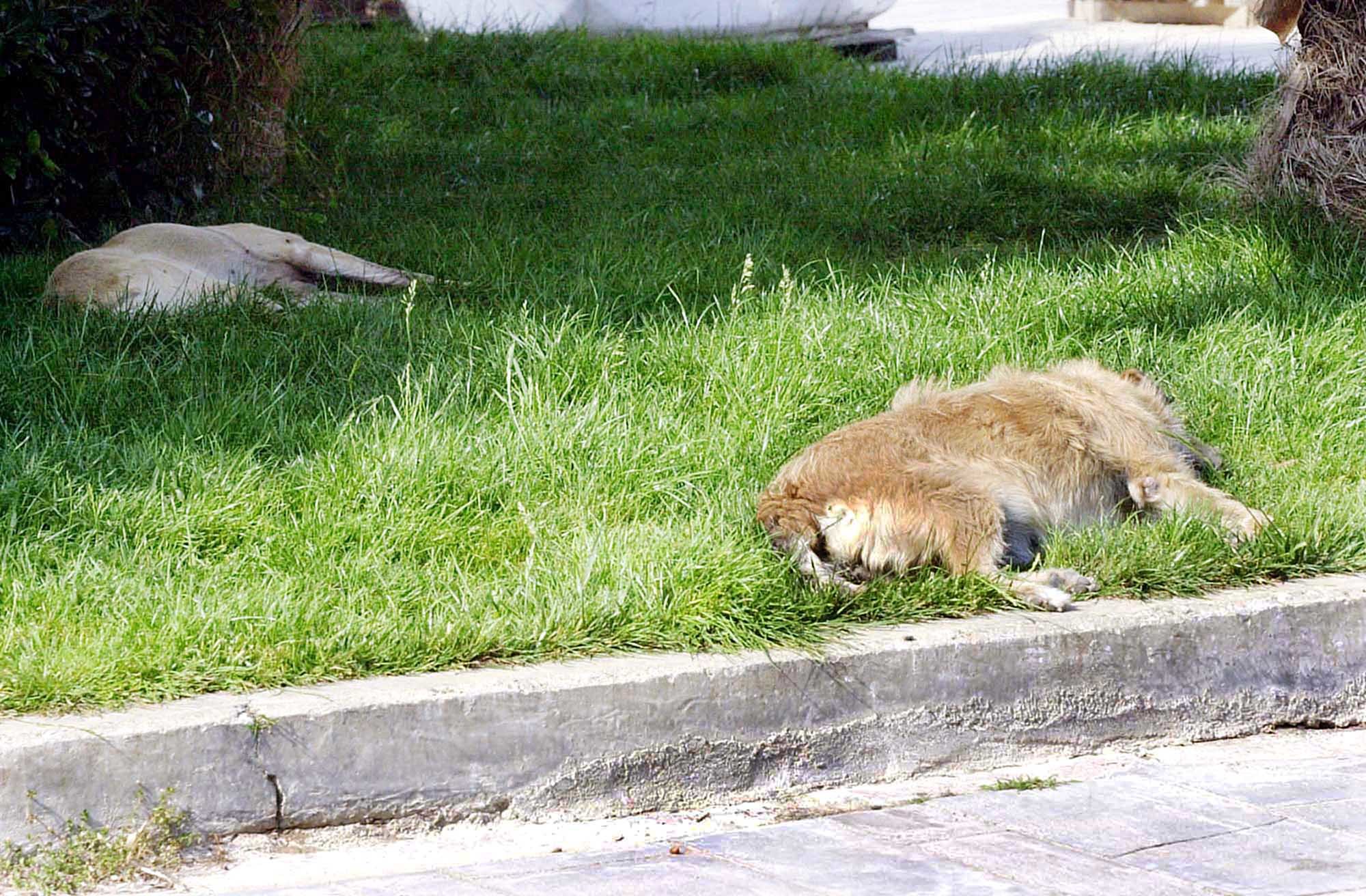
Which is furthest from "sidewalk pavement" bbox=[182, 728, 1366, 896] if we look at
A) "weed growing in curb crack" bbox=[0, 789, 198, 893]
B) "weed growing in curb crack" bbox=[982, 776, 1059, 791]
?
"weed growing in curb crack" bbox=[0, 789, 198, 893]

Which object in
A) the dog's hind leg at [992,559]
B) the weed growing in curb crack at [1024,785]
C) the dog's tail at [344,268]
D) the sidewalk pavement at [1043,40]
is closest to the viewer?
the weed growing in curb crack at [1024,785]

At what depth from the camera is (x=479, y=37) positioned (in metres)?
11.8

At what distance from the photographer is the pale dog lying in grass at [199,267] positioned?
6.58 meters

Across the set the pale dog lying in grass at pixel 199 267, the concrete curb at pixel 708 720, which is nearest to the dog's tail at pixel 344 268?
the pale dog lying in grass at pixel 199 267

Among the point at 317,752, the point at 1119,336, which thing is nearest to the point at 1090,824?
the point at 317,752

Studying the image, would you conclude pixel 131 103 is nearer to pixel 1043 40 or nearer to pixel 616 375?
pixel 616 375

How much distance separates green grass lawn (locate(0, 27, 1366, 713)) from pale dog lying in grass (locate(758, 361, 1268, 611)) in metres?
0.14

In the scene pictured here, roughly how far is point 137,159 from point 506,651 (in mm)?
5503

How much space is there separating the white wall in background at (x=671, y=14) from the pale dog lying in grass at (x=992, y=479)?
9.59 metres

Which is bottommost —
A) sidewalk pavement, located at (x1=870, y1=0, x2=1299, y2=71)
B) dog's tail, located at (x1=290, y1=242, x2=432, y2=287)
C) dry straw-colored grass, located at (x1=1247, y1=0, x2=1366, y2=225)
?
dog's tail, located at (x1=290, y1=242, x2=432, y2=287)

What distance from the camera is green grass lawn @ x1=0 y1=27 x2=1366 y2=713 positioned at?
13.5ft

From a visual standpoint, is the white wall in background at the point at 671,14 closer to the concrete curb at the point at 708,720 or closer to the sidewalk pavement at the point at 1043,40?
the sidewalk pavement at the point at 1043,40

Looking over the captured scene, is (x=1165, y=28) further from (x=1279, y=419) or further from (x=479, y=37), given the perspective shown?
(x=1279, y=419)

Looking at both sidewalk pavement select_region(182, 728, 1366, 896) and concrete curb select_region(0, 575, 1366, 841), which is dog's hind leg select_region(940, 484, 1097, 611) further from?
sidewalk pavement select_region(182, 728, 1366, 896)
